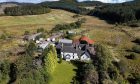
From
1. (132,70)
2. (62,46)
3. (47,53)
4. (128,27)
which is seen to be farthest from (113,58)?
(128,27)

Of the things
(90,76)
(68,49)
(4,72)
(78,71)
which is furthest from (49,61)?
(68,49)

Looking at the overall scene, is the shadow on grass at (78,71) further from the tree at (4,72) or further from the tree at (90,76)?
the tree at (4,72)

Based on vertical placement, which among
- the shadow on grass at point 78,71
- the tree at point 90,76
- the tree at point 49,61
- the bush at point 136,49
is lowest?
the bush at point 136,49

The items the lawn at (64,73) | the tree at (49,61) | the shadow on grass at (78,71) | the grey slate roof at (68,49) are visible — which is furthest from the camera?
the grey slate roof at (68,49)

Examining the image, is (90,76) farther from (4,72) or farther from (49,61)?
(4,72)

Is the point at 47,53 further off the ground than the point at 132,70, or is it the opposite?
the point at 47,53

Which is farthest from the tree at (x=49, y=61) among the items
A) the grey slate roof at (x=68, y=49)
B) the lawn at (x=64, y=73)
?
the grey slate roof at (x=68, y=49)

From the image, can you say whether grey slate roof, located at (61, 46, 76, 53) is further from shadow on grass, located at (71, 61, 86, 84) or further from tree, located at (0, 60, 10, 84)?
tree, located at (0, 60, 10, 84)

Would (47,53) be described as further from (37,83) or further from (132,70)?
(132,70)
